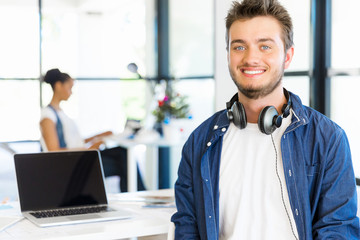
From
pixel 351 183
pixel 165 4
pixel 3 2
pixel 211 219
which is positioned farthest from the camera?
pixel 165 4

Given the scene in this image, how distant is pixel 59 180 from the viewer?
2.28 metres

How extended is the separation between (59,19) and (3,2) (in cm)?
59

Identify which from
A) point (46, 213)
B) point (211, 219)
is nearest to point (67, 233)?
point (46, 213)

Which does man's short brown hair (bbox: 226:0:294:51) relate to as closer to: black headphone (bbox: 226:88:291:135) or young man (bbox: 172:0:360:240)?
young man (bbox: 172:0:360:240)

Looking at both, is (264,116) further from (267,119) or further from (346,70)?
(346,70)

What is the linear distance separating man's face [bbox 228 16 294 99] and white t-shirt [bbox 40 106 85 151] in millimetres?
2484

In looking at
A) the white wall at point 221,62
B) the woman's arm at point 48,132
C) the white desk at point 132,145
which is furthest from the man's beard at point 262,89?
the white desk at point 132,145

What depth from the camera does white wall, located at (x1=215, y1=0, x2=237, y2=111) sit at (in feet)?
11.2

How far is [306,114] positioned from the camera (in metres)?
1.85

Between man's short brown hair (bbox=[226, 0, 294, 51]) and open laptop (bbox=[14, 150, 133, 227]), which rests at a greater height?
man's short brown hair (bbox=[226, 0, 294, 51])

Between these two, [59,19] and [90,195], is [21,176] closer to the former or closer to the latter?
[90,195]

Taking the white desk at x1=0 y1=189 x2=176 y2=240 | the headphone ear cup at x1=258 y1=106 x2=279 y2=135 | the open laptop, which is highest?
the headphone ear cup at x1=258 y1=106 x2=279 y2=135

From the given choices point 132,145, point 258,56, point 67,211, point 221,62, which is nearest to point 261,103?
point 258,56

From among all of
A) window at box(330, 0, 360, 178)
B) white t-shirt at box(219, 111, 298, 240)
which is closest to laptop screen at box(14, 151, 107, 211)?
white t-shirt at box(219, 111, 298, 240)
